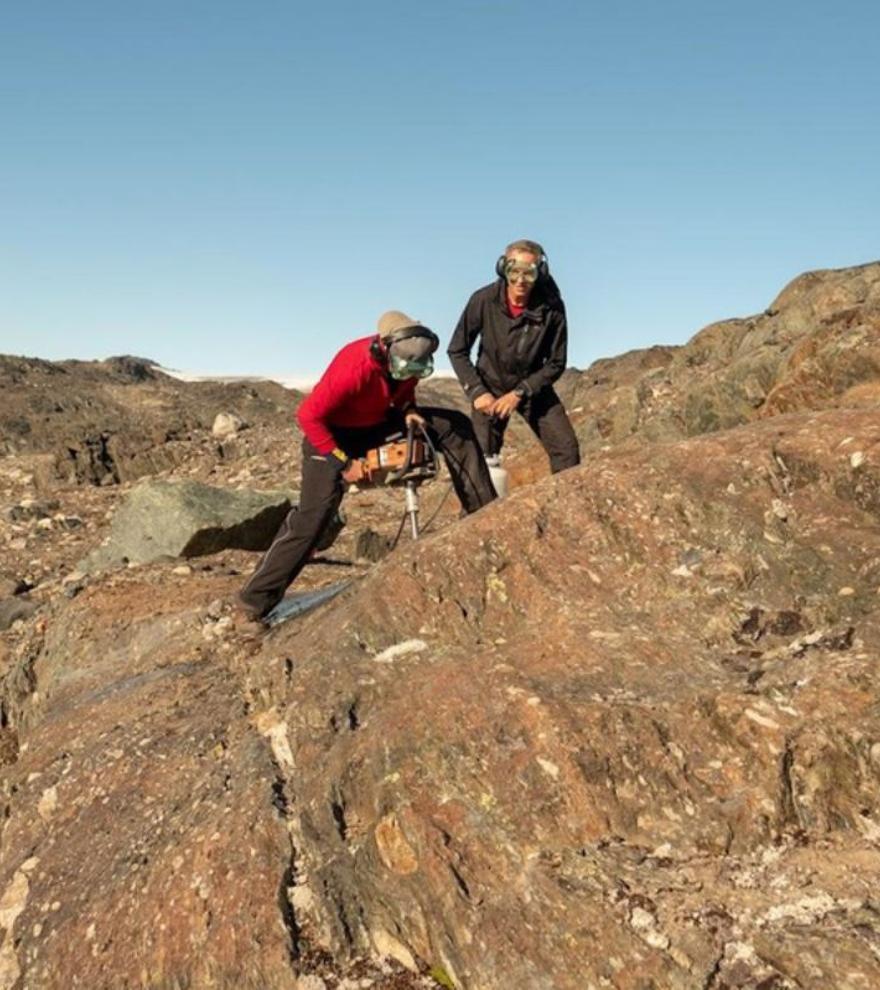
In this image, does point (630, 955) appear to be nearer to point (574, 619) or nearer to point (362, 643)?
point (574, 619)

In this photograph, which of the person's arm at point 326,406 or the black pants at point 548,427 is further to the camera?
the black pants at point 548,427

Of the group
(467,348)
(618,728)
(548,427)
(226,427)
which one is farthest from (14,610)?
(226,427)

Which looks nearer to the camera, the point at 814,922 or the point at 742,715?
the point at 814,922

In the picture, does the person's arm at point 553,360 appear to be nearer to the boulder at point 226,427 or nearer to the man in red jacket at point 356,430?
the man in red jacket at point 356,430

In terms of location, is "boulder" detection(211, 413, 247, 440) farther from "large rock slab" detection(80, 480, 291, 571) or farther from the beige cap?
the beige cap

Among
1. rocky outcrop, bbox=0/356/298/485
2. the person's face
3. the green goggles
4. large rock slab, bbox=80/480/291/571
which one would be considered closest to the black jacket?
the person's face

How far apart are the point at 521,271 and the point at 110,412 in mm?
45472

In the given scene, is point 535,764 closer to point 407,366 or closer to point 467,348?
point 407,366

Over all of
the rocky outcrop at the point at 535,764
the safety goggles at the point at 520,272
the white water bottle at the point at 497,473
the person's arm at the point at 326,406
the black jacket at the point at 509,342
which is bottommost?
the rocky outcrop at the point at 535,764

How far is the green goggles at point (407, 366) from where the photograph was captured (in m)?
7.46

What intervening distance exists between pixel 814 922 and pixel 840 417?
472 centimetres

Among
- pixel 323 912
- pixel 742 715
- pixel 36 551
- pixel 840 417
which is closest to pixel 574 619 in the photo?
pixel 742 715

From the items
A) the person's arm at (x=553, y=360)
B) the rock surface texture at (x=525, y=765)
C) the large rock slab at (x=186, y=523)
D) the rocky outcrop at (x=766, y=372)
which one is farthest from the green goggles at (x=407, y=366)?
the large rock slab at (x=186, y=523)

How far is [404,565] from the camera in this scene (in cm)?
725
